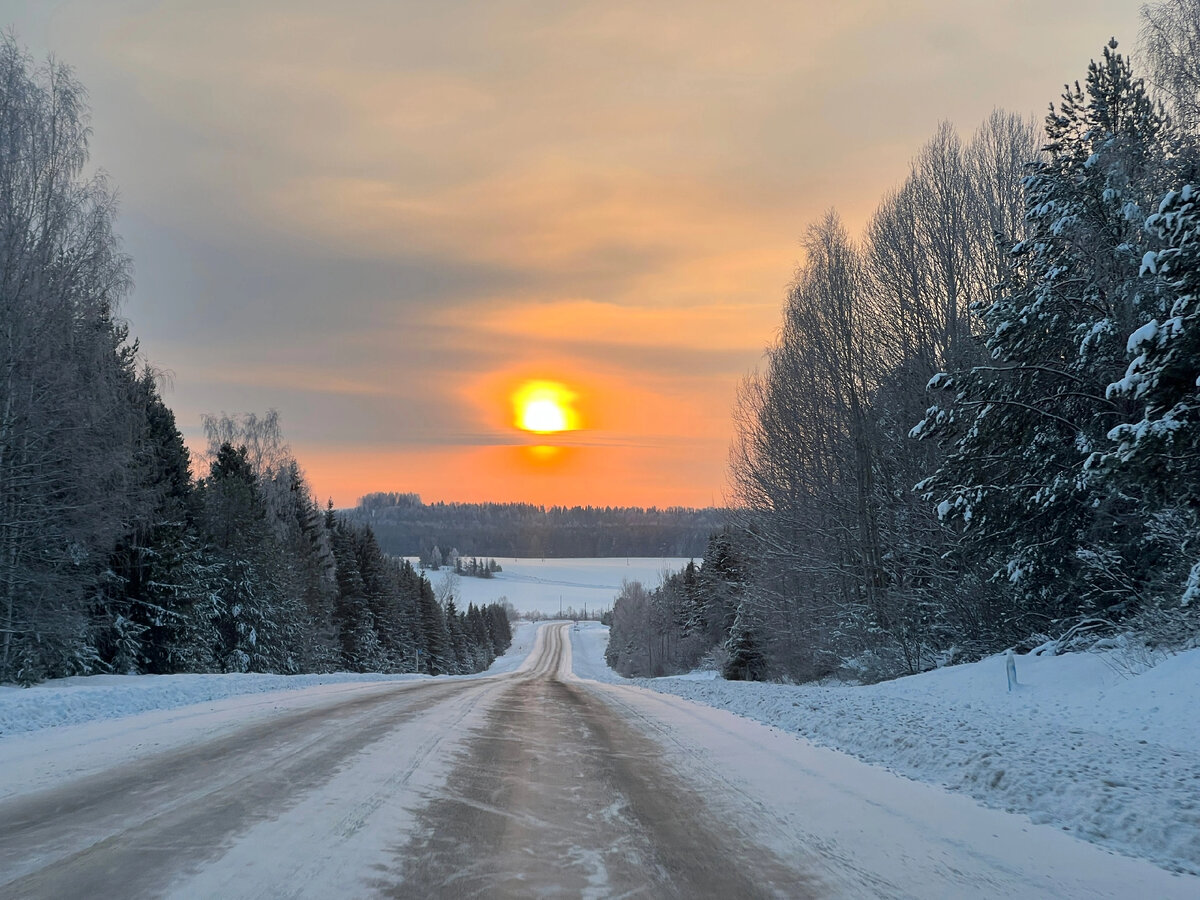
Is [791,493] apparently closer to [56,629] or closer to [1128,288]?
[1128,288]

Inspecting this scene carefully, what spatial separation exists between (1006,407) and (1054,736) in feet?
25.8

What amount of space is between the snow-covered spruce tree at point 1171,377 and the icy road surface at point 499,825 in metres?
5.55

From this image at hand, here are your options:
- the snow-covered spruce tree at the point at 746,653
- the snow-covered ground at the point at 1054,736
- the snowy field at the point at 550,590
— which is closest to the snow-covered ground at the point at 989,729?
the snow-covered ground at the point at 1054,736

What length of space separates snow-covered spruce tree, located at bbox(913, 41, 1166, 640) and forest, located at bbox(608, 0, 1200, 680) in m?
0.05

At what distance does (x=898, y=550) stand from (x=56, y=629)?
69.4ft

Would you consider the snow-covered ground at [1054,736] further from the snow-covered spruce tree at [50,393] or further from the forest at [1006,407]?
the snow-covered spruce tree at [50,393]

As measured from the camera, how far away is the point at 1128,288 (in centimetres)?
1299

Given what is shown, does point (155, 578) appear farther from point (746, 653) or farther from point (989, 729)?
point (746, 653)

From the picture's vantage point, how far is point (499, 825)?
16.5ft

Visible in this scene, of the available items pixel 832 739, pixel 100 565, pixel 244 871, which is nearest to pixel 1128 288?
pixel 832 739

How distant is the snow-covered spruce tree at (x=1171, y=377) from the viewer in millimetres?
8789

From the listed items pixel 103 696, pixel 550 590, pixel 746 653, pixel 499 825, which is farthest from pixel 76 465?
pixel 550 590

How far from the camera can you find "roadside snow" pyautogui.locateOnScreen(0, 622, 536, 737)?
1110cm

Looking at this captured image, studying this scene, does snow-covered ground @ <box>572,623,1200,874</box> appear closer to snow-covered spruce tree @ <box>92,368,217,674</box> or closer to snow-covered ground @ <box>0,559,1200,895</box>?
snow-covered ground @ <box>0,559,1200,895</box>
